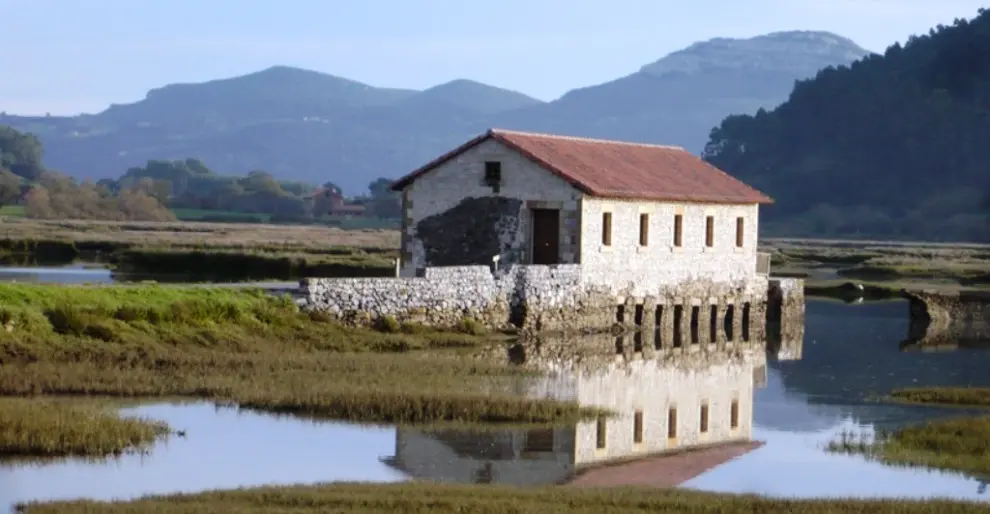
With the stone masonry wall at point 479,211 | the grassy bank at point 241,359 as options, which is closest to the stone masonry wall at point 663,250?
the stone masonry wall at point 479,211

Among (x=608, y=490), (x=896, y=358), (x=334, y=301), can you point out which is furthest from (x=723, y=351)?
(x=608, y=490)

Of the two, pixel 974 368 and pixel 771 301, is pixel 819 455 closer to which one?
pixel 974 368

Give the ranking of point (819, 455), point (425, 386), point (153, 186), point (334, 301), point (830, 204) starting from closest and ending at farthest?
point (819, 455)
point (425, 386)
point (334, 301)
point (830, 204)
point (153, 186)

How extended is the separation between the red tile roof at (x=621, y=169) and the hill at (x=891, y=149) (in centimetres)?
7747

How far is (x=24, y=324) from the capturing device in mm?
29156

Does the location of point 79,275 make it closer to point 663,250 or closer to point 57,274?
point 57,274

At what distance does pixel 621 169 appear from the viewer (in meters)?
46.3

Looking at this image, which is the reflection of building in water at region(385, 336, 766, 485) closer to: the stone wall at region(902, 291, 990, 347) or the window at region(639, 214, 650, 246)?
the window at region(639, 214, 650, 246)

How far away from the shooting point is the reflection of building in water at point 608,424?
21750 millimetres

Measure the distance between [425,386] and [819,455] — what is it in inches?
263

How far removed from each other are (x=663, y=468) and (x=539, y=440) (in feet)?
6.51

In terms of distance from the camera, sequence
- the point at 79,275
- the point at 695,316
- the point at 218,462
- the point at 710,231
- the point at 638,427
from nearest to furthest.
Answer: the point at 218,462, the point at 638,427, the point at 695,316, the point at 710,231, the point at 79,275

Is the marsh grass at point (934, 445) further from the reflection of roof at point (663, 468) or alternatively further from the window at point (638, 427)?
the window at point (638, 427)

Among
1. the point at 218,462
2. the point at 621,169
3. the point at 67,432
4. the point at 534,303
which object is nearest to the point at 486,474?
the point at 218,462
